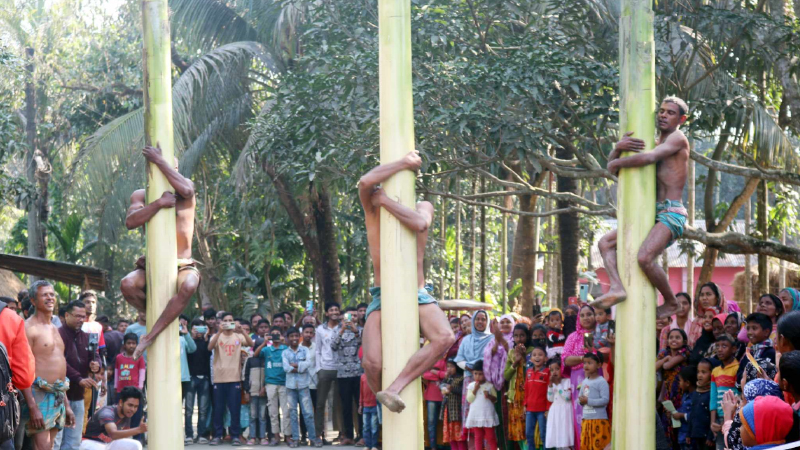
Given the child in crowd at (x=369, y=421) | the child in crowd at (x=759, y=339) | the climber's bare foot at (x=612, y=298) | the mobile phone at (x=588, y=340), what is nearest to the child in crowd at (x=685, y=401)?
the child in crowd at (x=759, y=339)

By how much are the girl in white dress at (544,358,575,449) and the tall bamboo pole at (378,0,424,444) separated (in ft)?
19.7

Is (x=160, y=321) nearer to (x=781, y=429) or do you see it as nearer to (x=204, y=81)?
(x=781, y=429)

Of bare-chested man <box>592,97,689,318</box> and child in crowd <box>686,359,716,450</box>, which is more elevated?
bare-chested man <box>592,97,689,318</box>

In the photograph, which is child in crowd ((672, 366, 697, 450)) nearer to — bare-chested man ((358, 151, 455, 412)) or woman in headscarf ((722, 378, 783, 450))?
woman in headscarf ((722, 378, 783, 450))

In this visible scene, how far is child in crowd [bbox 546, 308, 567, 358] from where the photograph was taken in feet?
37.0

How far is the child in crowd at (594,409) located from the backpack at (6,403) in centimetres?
551

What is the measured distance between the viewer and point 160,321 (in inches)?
213

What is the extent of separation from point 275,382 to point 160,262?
870cm

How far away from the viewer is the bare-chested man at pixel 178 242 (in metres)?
5.43

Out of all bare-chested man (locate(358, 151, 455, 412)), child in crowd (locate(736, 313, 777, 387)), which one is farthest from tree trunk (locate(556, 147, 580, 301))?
bare-chested man (locate(358, 151, 455, 412))

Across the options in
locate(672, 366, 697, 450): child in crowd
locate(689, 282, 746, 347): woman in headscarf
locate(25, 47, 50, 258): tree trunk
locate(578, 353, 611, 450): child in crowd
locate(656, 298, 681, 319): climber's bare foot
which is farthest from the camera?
locate(25, 47, 50, 258): tree trunk

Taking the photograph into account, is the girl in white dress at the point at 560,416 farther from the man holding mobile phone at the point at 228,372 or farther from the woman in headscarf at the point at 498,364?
the man holding mobile phone at the point at 228,372

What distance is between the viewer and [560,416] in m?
10.6

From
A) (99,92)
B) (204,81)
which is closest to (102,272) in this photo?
(204,81)
